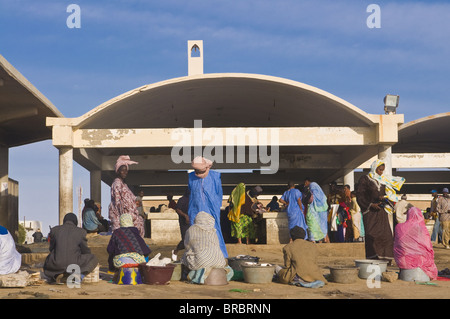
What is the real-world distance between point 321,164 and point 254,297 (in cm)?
1183

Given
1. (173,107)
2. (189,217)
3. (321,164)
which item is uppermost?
(173,107)

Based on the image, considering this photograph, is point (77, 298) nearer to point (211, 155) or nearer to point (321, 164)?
point (211, 155)

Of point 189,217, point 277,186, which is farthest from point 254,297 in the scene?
point 277,186

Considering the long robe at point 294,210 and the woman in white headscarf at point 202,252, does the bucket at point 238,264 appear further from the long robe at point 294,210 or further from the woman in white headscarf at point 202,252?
the long robe at point 294,210

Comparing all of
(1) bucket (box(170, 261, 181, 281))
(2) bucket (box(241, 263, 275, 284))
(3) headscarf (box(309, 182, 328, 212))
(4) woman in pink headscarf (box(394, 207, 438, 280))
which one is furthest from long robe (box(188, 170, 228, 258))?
(3) headscarf (box(309, 182, 328, 212))

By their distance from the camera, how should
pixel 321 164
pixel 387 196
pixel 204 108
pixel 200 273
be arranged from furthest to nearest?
pixel 321 164 < pixel 204 108 < pixel 387 196 < pixel 200 273

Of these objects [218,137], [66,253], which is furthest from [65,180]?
[66,253]

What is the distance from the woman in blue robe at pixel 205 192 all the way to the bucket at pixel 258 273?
3.92 feet

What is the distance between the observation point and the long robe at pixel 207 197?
9.73 metres

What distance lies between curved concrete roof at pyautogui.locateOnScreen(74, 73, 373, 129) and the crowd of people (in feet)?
8.22

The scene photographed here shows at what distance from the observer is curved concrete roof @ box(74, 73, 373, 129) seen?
1416cm

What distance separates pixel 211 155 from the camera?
17672mm

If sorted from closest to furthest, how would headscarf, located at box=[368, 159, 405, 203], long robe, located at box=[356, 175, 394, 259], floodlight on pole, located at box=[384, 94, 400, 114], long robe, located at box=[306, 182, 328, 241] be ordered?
long robe, located at box=[356, 175, 394, 259] → headscarf, located at box=[368, 159, 405, 203] → long robe, located at box=[306, 182, 328, 241] → floodlight on pole, located at box=[384, 94, 400, 114]

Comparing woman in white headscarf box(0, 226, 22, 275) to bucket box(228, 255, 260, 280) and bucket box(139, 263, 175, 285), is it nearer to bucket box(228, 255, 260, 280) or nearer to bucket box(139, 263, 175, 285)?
bucket box(139, 263, 175, 285)
